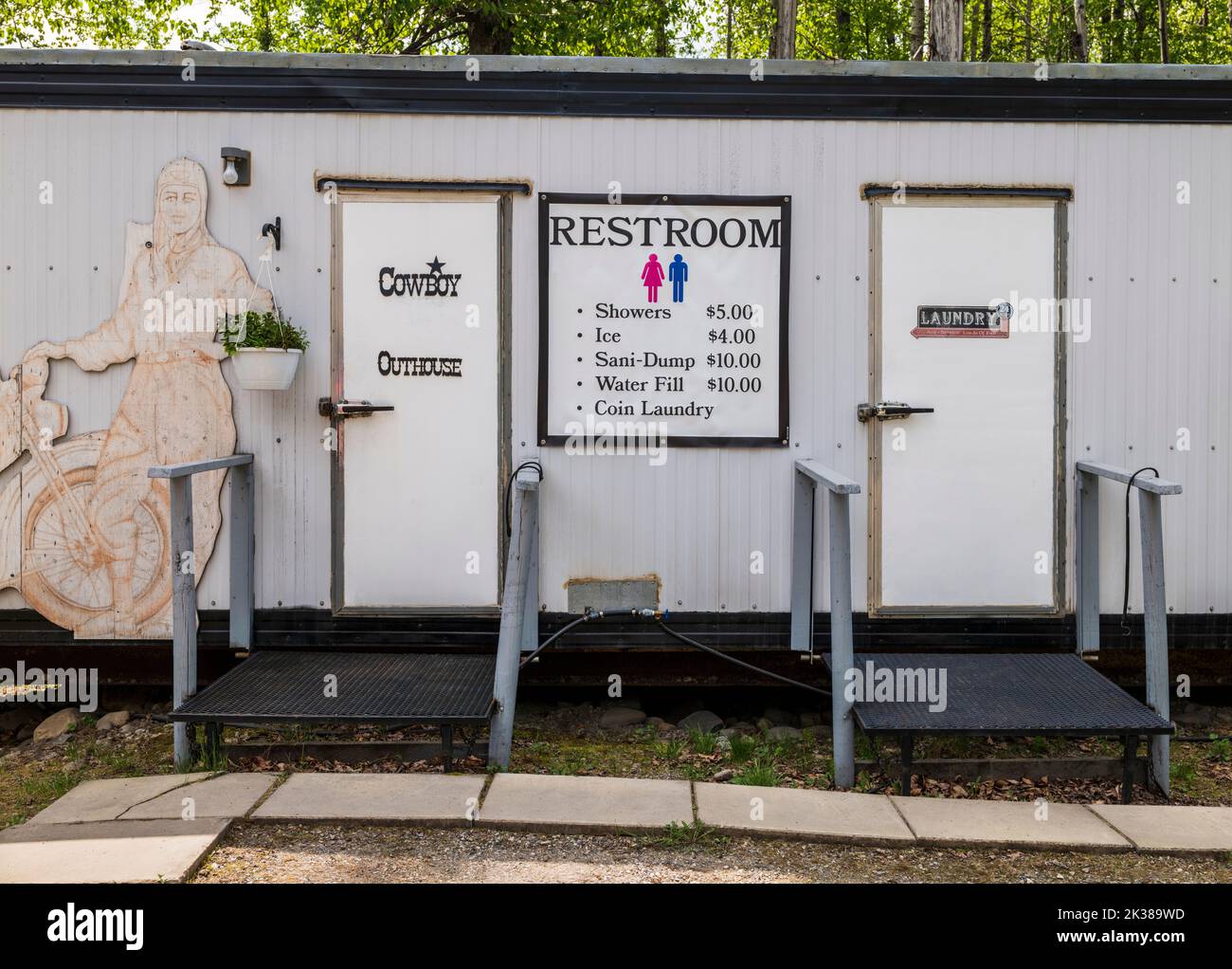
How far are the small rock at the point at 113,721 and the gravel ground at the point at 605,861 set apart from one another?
166 centimetres

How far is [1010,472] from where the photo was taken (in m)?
4.86

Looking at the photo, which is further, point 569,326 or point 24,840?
point 569,326

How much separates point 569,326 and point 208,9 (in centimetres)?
1851

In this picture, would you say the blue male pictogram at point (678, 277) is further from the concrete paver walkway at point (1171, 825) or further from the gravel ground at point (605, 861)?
the concrete paver walkway at point (1171, 825)

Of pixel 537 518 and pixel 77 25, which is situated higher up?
pixel 77 25

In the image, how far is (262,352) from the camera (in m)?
4.53

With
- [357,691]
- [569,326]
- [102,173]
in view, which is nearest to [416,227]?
[569,326]

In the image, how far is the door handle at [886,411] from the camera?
4.80 meters

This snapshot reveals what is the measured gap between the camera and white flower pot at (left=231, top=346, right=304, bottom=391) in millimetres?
4535

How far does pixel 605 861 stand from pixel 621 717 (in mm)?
1645

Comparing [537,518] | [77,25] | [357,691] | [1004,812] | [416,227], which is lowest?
[1004,812]

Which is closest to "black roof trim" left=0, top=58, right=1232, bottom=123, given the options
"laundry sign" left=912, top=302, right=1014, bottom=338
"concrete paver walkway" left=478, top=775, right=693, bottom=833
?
"laundry sign" left=912, top=302, right=1014, bottom=338
